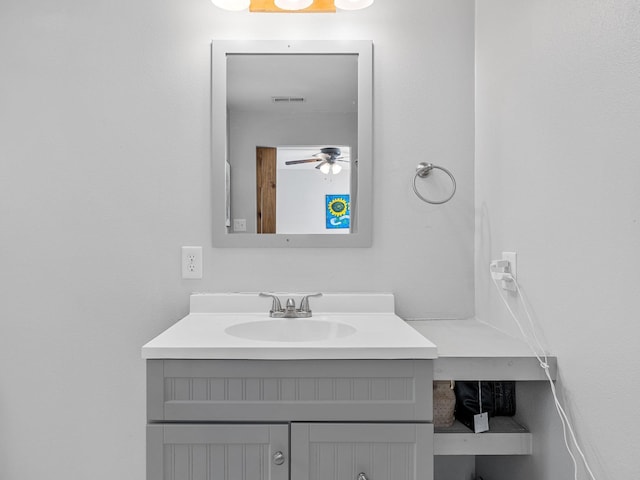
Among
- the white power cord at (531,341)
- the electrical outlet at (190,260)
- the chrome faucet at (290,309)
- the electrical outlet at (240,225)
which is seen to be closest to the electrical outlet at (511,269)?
the white power cord at (531,341)

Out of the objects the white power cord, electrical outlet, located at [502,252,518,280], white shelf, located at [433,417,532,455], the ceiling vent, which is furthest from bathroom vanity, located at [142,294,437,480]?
the ceiling vent

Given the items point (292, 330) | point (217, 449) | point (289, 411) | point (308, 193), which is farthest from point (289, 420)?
point (308, 193)

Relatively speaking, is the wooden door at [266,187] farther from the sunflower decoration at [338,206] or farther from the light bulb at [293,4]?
the light bulb at [293,4]

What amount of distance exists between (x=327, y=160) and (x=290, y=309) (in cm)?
53

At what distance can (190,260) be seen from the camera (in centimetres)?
158

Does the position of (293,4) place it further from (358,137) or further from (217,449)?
(217,449)

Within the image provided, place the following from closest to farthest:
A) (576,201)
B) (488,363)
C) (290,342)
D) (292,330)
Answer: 1. (576,201)
2. (488,363)
3. (290,342)
4. (292,330)

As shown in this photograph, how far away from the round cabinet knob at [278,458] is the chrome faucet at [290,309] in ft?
1.54

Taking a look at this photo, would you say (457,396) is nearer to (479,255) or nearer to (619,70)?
(479,255)

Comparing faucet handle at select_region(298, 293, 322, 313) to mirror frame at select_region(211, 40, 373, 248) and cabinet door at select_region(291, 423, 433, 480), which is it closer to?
mirror frame at select_region(211, 40, 373, 248)

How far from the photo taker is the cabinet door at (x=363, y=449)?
3.51 ft

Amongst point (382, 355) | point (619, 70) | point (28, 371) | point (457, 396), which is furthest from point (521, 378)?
point (28, 371)

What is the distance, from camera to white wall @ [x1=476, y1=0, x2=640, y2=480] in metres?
0.84

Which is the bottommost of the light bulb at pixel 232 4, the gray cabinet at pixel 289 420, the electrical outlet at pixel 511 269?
the gray cabinet at pixel 289 420
